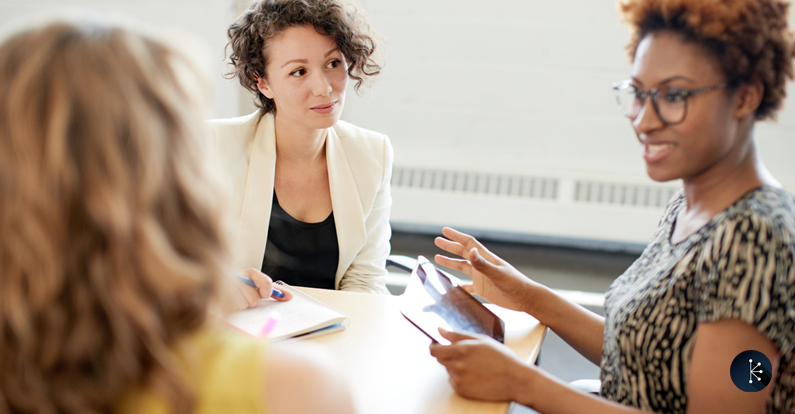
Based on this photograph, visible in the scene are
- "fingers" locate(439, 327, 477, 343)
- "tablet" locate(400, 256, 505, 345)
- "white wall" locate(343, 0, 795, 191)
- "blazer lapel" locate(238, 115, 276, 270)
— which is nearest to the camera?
"fingers" locate(439, 327, 477, 343)

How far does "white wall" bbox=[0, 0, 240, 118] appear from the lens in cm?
365

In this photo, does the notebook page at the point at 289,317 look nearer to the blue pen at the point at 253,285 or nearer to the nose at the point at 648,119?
the blue pen at the point at 253,285

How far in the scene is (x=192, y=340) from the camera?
0.61 m

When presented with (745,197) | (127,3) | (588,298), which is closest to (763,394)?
(745,197)

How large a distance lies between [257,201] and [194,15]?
7.84ft

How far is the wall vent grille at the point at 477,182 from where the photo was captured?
3639 millimetres

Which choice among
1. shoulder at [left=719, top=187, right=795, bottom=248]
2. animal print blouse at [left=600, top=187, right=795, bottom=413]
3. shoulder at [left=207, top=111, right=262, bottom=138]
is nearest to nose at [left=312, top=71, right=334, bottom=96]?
shoulder at [left=207, top=111, right=262, bottom=138]

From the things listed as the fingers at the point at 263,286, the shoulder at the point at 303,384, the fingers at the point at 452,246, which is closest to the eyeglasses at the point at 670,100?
the fingers at the point at 452,246

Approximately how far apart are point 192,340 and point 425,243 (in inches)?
130

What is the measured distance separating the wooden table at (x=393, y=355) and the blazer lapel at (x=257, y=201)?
352 mm

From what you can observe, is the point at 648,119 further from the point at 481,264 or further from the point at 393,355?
the point at 393,355

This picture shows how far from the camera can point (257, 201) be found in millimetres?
1790

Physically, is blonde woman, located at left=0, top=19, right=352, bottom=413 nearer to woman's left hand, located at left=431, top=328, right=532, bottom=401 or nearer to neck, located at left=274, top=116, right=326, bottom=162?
woman's left hand, located at left=431, top=328, right=532, bottom=401

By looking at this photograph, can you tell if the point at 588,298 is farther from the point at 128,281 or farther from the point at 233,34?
the point at 128,281
